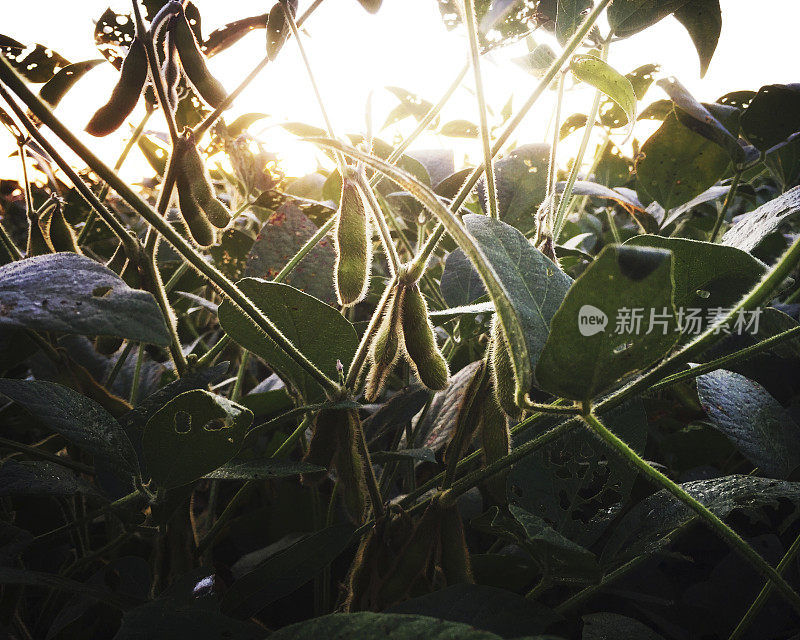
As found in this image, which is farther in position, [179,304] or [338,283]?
[179,304]

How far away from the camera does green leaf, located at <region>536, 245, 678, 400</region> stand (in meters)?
0.30

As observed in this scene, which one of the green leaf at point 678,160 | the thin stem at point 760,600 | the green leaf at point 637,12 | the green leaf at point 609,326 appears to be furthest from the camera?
the green leaf at point 678,160

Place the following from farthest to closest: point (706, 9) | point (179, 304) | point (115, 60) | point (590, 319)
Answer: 1. point (179, 304)
2. point (115, 60)
3. point (706, 9)
4. point (590, 319)

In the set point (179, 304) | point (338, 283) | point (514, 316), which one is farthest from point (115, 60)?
point (514, 316)

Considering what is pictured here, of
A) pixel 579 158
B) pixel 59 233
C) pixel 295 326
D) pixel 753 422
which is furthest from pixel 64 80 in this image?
pixel 753 422

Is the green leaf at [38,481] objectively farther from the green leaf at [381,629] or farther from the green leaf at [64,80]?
the green leaf at [64,80]

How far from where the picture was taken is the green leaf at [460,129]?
1.11m

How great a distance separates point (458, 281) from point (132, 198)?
46 cm

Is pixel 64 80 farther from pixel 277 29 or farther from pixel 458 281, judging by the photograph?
pixel 458 281

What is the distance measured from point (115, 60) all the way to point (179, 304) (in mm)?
431

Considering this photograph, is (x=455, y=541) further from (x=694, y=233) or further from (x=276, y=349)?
(x=694, y=233)

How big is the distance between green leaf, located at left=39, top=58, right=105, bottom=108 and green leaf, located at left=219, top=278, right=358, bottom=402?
390 millimetres

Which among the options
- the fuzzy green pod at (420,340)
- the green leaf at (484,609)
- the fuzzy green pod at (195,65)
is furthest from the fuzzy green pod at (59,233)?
the green leaf at (484,609)

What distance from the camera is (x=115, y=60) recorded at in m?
0.77
